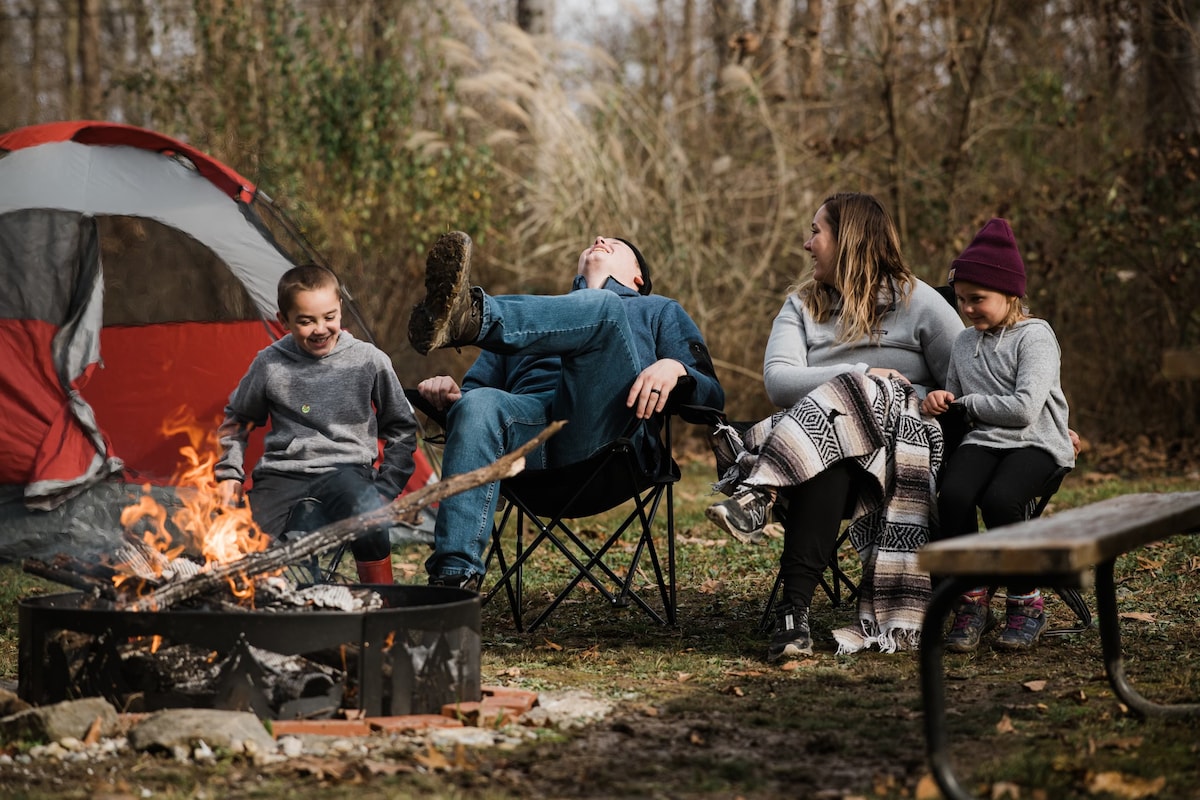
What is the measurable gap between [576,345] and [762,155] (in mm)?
5360

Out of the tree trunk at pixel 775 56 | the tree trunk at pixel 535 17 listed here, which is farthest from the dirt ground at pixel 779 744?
the tree trunk at pixel 535 17

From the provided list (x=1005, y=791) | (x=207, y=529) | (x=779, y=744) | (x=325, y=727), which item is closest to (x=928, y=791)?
(x=1005, y=791)

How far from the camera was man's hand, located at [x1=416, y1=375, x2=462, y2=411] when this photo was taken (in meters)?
3.88

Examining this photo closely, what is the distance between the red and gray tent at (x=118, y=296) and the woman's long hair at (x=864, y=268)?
2.14 metres

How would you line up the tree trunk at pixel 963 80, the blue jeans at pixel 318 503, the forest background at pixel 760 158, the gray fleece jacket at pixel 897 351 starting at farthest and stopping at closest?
1. the forest background at pixel 760 158
2. the tree trunk at pixel 963 80
3. the gray fleece jacket at pixel 897 351
4. the blue jeans at pixel 318 503

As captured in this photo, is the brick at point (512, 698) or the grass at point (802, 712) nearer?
the grass at point (802, 712)

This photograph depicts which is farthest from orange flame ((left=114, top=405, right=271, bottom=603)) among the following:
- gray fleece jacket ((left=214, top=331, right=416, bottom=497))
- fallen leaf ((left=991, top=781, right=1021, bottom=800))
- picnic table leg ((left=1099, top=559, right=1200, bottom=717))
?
picnic table leg ((left=1099, top=559, right=1200, bottom=717))

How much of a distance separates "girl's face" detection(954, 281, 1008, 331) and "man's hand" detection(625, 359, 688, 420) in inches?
31.1

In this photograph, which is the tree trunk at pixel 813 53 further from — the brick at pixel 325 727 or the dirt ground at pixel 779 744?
the brick at pixel 325 727

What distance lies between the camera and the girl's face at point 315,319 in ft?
12.4

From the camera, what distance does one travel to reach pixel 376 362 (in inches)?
153

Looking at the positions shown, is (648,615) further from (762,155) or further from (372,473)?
(762,155)

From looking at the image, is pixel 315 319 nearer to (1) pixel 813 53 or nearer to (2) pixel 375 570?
(2) pixel 375 570

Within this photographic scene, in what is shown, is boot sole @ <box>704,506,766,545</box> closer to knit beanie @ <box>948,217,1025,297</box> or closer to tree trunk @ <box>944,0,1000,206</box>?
knit beanie @ <box>948,217,1025,297</box>
